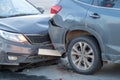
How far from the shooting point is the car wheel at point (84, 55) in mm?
6707

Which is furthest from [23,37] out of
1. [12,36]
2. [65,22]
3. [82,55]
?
[82,55]

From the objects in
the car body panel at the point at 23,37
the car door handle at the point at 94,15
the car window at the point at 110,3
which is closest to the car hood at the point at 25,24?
the car body panel at the point at 23,37

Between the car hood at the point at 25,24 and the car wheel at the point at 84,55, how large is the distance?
0.77 metres

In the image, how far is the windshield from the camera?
7.87m

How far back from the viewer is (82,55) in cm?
689

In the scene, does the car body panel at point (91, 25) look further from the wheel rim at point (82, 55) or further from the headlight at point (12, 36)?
the headlight at point (12, 36)

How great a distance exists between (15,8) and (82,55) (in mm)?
2108

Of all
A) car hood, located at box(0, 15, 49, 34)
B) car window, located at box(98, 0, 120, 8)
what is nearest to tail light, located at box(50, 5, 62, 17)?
car hood, located at box(0, 15, 49, 34)

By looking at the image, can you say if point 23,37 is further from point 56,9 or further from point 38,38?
point 56,9

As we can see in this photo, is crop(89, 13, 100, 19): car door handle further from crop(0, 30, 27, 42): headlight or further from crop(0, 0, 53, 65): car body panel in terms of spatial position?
crop(0, 30, 27, 42): headlight

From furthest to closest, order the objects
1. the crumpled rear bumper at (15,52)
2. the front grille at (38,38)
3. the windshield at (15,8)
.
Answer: the windshield at (15,8), the front grille at (38,38), the crumpled rear bumper at (15,52)

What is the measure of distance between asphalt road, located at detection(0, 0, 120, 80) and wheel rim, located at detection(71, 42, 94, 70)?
198mm

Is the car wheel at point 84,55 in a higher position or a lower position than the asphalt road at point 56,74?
higher

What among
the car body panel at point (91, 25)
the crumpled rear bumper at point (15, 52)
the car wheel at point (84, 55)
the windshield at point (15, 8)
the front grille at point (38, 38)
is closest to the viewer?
the car body panel at point (91, 25)
